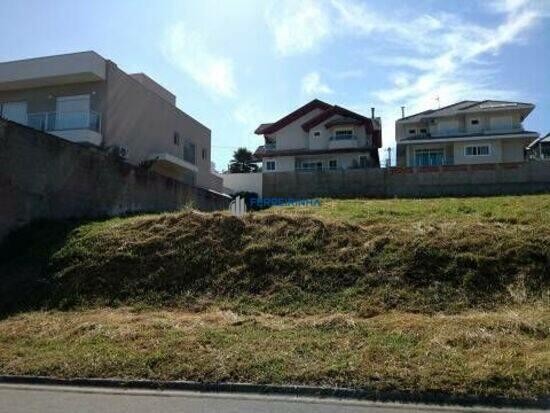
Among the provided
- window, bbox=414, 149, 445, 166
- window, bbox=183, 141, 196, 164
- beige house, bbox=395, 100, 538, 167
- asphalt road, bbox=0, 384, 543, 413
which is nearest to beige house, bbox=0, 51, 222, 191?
window, bbox=183, 141, 196, 164

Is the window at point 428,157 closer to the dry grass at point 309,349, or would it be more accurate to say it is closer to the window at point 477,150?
the window at point 477,150

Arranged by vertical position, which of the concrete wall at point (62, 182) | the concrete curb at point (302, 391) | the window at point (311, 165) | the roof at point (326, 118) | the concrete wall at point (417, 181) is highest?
the roof at point (326, 118)

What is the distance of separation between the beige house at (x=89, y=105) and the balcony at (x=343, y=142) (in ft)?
55.5

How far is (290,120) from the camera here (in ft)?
157

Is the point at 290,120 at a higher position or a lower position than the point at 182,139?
higher

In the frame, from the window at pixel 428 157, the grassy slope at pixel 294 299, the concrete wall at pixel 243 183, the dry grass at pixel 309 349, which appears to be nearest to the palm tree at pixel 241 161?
the concrete wall at pixel 243 183

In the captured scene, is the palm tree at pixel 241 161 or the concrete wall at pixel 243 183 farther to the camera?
the palm tree at pixel 241 161

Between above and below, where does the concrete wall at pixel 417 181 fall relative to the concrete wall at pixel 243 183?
below

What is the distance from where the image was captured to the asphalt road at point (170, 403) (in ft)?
22.1

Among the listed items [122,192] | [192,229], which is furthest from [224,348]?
[122,192]

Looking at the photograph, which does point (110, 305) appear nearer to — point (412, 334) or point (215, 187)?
point (412, 334)

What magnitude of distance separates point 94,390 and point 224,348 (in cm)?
198

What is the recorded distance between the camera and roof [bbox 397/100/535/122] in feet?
143

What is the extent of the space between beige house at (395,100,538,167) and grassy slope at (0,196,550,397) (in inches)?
1138
